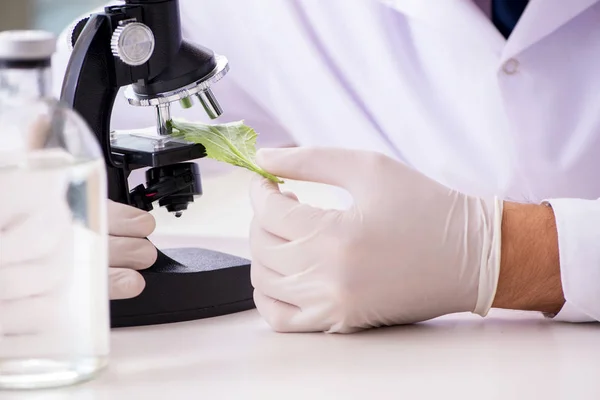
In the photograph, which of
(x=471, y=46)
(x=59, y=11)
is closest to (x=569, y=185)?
(x=471, y=46)

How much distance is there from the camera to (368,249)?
1091 millimetres

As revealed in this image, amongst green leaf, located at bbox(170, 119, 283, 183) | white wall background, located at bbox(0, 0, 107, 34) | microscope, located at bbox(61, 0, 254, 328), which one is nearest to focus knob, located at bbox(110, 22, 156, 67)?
microscope, located at bbox(61, 0, 254, 328)

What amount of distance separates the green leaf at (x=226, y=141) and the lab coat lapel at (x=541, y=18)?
1.88 feet

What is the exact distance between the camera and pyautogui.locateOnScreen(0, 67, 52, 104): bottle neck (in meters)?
0.85

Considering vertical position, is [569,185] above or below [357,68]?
below

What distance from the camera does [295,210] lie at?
1.12 metres

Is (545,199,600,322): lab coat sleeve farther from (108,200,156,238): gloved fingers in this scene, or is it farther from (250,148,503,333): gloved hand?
(108,200,156,238): gloved fingers

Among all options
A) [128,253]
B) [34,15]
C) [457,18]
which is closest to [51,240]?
[128,253]

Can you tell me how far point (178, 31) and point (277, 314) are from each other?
0.38 meters

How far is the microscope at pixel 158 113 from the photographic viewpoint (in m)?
1.16

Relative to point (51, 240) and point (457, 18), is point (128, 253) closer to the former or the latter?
point (51, 240)

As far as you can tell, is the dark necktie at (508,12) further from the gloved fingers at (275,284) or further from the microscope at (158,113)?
the gloved fingers at (275,284)

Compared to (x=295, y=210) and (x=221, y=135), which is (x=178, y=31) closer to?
(x=221, y=135)

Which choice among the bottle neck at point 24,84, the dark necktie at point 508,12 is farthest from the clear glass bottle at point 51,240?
the dark necktie at point 508,12
